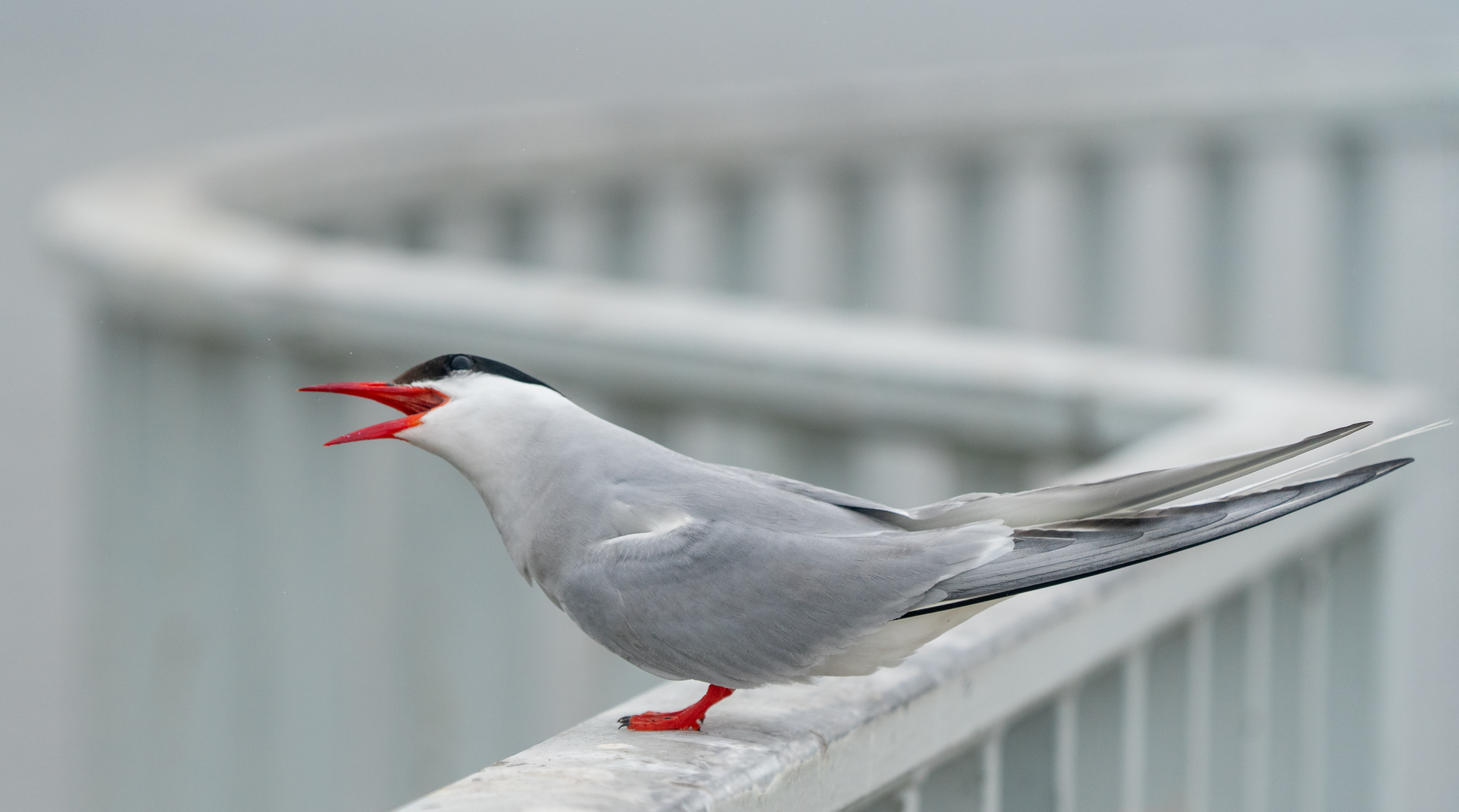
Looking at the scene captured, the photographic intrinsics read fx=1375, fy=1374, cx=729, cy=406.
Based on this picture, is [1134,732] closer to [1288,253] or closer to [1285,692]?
[1285,692]

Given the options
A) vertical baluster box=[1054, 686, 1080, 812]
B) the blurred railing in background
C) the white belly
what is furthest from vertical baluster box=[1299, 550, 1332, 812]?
the white belly

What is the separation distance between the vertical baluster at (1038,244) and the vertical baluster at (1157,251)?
5cm

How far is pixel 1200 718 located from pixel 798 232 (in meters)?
1.03

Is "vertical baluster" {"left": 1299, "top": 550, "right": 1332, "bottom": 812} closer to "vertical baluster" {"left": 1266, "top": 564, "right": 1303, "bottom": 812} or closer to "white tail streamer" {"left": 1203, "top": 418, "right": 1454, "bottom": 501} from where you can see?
"vertical baluster" {"left": 1266, "top": 564, "right": 1303, "bottom": 812}

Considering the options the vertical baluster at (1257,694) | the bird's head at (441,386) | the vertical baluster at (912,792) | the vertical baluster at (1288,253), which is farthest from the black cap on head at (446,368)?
the vertical baluster at (1288,253)

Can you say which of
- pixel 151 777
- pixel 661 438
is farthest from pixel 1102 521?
pixel 151 777

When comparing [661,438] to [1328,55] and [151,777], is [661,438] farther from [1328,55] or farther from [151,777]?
[1328,55]

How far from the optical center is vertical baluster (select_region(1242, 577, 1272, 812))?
2.05 feet

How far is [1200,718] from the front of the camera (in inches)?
22.8

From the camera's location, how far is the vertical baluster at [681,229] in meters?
1.48

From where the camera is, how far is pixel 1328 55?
153 centimetres

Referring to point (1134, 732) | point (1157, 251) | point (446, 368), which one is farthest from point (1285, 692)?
point (1157, 251)

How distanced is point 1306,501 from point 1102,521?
0.04 metres

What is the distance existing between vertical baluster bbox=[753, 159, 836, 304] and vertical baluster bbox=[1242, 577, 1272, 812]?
2.98 feet
